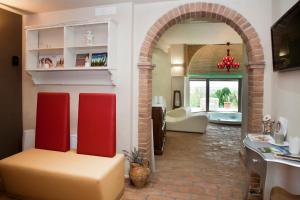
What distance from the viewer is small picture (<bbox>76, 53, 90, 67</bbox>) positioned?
11.1 feet

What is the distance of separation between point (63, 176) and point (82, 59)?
180 cm

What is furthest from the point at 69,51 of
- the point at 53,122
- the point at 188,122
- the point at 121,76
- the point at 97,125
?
the point at 188,122

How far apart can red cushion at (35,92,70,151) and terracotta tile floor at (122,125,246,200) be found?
1.18 m

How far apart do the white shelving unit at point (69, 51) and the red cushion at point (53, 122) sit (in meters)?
0.43

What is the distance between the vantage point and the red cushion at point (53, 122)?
312cm

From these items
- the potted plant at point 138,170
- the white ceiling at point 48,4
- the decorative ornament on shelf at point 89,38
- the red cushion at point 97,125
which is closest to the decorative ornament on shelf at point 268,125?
the potted plant at point 138,170

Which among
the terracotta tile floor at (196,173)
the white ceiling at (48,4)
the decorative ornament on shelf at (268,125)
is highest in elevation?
the white ceiling at (48,4)

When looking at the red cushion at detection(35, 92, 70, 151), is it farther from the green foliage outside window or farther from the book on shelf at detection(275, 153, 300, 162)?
the green foliage outside window

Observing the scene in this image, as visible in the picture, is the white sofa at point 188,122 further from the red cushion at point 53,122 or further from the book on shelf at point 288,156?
the book on shelf at point 288,156

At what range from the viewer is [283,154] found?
191 centimetres

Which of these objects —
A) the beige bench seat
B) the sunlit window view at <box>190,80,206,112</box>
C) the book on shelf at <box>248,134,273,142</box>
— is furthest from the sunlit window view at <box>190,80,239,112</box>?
the beige bench seat

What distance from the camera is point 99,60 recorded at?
10.7 feet

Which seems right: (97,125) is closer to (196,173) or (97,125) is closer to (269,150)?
(196,173)

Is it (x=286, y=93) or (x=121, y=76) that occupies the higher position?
(x=121, y=76)
